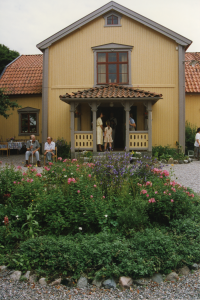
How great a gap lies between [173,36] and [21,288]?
1444 centimetres

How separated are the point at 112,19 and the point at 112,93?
4.54 m

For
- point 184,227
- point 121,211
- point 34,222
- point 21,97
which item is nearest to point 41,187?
point 34,222

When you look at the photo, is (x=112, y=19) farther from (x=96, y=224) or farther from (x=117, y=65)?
(x=96, y=224)

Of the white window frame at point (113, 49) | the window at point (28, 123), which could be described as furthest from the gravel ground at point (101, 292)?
the window at point (28, 123)

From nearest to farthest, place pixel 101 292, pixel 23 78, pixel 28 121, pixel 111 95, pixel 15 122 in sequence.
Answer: pixel 101 292 → pixel 111 95 → pixel 28 121 → pixel 15 122 → pixel 23 78

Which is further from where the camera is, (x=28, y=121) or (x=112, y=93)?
(x=28, y=121)

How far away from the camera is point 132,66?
15.2 m

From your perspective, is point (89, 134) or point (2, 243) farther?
point (89, 134)

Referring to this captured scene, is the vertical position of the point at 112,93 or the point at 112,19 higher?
the point at 112,19

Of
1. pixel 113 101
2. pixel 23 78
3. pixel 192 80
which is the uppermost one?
pixel 23 78

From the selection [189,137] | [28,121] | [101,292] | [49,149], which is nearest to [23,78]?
[28,121]

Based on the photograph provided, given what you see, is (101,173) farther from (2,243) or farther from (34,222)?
(2,243)

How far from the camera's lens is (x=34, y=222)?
4449 millimetres

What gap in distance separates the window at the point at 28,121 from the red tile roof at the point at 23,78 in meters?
1.24
